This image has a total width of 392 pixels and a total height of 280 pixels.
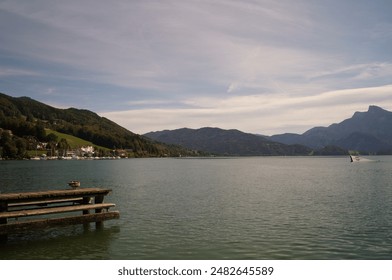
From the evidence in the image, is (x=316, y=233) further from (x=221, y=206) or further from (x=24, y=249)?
(x=24, y=249)

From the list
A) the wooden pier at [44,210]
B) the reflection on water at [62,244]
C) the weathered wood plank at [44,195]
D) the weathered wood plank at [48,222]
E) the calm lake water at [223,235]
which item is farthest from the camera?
the weathered wood plank at [44,195]

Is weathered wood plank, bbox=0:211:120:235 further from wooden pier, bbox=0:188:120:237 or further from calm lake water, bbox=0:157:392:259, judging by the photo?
calm lake water, bbox=0:157:392:259

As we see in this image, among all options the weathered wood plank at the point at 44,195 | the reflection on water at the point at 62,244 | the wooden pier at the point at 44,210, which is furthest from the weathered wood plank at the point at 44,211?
the reflection on water at the point at 62,244

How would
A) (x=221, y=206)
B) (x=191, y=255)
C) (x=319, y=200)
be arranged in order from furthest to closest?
(x=319, y=200) → (x=221, y=206) → (x=191, y=255)

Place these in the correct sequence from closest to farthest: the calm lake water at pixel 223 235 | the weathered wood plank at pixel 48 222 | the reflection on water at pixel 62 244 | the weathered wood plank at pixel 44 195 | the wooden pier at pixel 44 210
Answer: the reflection on water at pixel 62 244 < the calm lake water at pixel 223 235 < the weathered wood plank at pixel 48 222 < the wooden pier at pixel 44 210 < the weathered wood plank at pixel 44 195

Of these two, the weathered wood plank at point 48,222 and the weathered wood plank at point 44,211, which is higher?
the weathered wood plank at point 44,211

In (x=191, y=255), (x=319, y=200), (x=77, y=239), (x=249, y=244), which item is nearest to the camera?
(x=191, y=255)

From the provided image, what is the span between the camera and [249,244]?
23.7 metres

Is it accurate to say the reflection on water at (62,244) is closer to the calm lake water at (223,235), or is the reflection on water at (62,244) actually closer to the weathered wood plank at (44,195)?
the calm lake water at (223,235)

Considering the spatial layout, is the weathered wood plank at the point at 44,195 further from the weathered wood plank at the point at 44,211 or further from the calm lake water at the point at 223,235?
the calm lake water at the point at 223,235

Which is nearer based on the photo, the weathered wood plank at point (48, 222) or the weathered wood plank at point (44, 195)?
the weathered wood plank at point (48, 222)

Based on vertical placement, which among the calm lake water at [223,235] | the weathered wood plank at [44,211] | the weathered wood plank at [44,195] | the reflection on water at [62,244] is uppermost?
the weathered wood plank at [44,195]
